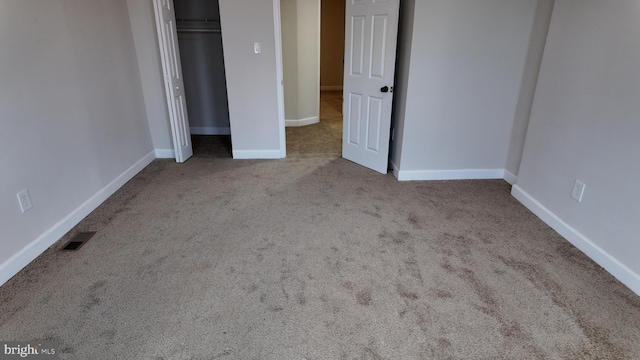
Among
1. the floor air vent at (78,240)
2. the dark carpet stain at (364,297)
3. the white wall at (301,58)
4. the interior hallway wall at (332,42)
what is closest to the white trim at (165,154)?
the floor air vent at (78,240)

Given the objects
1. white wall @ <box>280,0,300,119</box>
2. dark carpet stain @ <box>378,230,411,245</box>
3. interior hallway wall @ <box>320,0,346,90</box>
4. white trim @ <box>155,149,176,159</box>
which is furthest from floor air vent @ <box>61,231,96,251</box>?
interior hallway wall @ <box>320,0,346,90</box>

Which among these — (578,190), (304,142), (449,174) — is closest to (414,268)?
(578,190)

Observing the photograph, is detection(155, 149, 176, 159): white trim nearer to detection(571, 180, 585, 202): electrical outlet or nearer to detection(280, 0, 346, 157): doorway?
detection(280, 0, 346, 157): doorway

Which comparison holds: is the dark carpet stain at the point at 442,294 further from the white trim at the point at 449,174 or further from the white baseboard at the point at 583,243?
the white trim at the point at 449,174

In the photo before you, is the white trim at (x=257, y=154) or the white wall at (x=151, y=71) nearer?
the white wall at (x=151, y=71)

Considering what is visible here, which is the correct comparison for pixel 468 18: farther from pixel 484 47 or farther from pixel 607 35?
pixel 607 35

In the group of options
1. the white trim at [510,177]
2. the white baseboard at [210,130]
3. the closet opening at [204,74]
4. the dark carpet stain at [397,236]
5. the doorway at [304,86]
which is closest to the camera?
the dark carpet stain at [397,236]

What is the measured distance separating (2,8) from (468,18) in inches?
134

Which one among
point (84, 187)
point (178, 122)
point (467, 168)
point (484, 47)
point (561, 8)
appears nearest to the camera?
point (561, 8)

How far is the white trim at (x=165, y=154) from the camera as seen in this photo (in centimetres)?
429

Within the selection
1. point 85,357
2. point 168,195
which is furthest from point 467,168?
point 85,357

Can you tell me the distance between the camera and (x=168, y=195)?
3.34m

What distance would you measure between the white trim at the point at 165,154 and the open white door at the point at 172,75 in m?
0.18

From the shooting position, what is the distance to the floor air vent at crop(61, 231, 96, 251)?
2529mm
